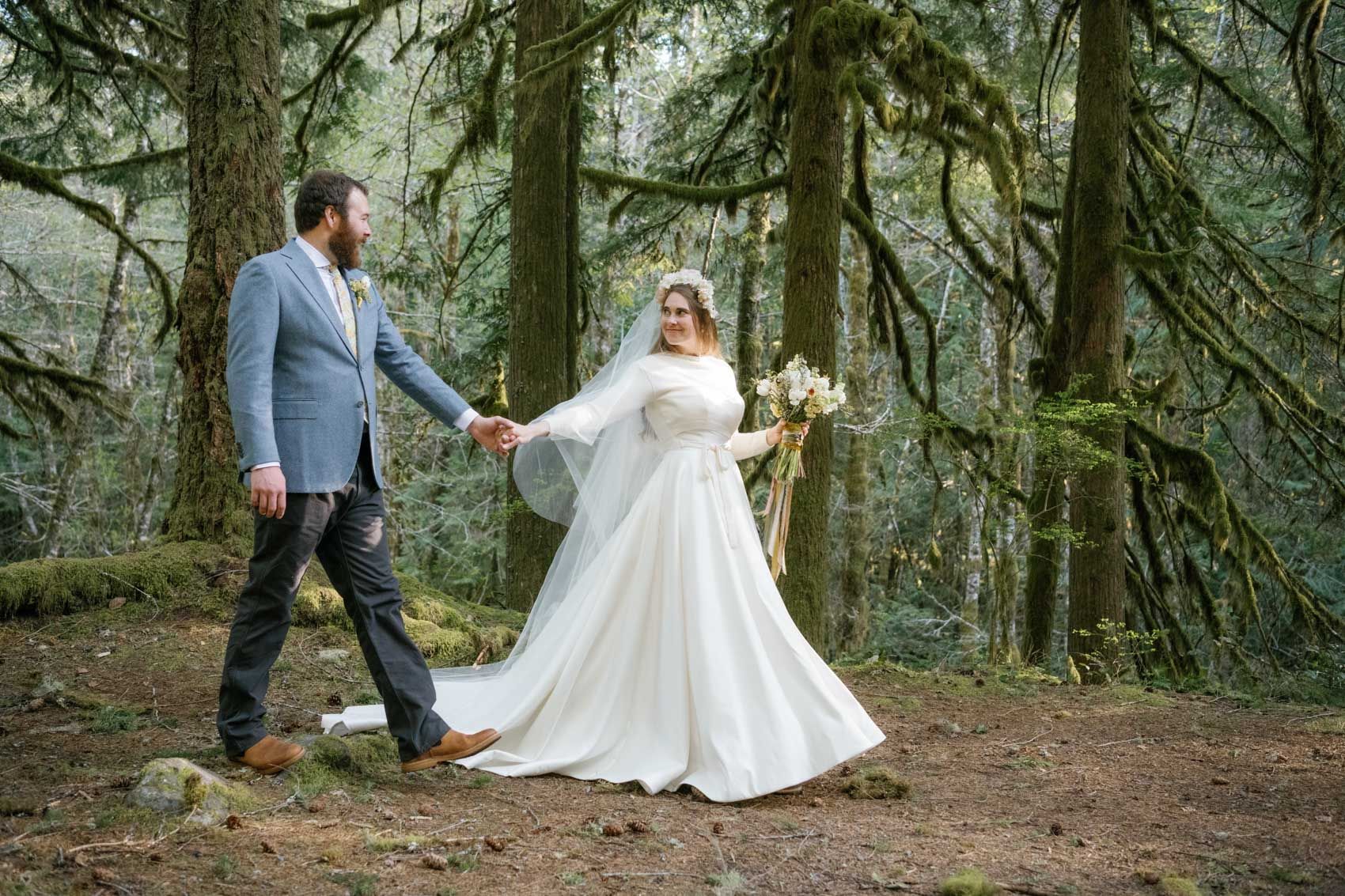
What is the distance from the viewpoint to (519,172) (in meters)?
8.03

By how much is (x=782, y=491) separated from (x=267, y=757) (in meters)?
2.81

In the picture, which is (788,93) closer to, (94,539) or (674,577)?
(674,577)

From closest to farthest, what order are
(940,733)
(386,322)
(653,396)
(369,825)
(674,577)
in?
(369,825) < (386,322) < (674,577) < (653,396) < (940,733)

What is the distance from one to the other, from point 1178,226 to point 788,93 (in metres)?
3.31

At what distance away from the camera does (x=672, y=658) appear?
478cm

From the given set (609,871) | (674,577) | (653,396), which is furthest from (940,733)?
(609,871)

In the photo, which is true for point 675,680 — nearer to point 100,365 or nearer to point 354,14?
point 354,14

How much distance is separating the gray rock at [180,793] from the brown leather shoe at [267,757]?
0.49m

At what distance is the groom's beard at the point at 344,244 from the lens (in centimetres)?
419

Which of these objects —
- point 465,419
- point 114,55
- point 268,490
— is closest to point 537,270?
point 465,419

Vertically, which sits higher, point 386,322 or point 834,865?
point 386,322

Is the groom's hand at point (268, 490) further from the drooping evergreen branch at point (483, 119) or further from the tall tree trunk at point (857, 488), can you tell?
the tall tree trunk at point (857, 488)

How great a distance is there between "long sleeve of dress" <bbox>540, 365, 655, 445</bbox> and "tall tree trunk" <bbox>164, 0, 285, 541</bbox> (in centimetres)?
217

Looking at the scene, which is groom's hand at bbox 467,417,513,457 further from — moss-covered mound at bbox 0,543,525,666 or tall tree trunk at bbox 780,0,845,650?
tall tree trunk at bbox 780,0,845,650
